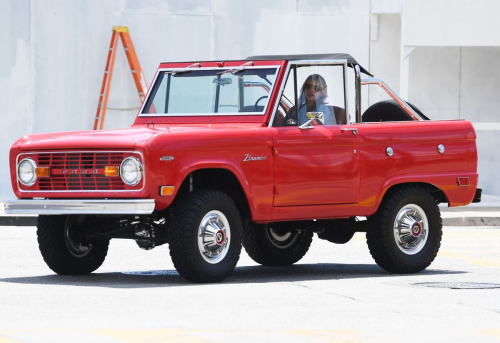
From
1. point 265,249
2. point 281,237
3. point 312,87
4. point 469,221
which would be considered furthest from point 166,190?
point 469,221

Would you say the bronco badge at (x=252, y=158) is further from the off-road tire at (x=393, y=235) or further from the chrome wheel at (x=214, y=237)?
the off-road tire at (x=393, y=235)

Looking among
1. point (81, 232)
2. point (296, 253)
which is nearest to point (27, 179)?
point (81, 232)

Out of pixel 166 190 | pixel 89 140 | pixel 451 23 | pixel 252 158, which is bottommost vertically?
pixel 166 190

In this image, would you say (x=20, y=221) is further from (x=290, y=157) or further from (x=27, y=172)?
(x=290, y=157)

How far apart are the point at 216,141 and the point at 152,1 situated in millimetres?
15320

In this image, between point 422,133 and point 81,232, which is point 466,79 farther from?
point 81,232

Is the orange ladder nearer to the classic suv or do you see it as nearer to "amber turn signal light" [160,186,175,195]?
the classic suv

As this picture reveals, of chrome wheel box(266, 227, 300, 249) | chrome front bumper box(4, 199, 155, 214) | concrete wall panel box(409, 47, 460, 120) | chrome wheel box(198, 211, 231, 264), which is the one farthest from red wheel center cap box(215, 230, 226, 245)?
concrete wall panel box(409, 47, 460, 120)

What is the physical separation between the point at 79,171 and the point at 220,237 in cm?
132

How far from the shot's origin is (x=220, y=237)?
10.7 meters

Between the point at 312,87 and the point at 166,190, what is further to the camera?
the point at 312,87

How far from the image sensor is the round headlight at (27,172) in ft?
36.0

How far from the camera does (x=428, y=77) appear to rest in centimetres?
2709

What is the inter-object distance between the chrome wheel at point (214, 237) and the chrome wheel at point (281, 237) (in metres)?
2.05
